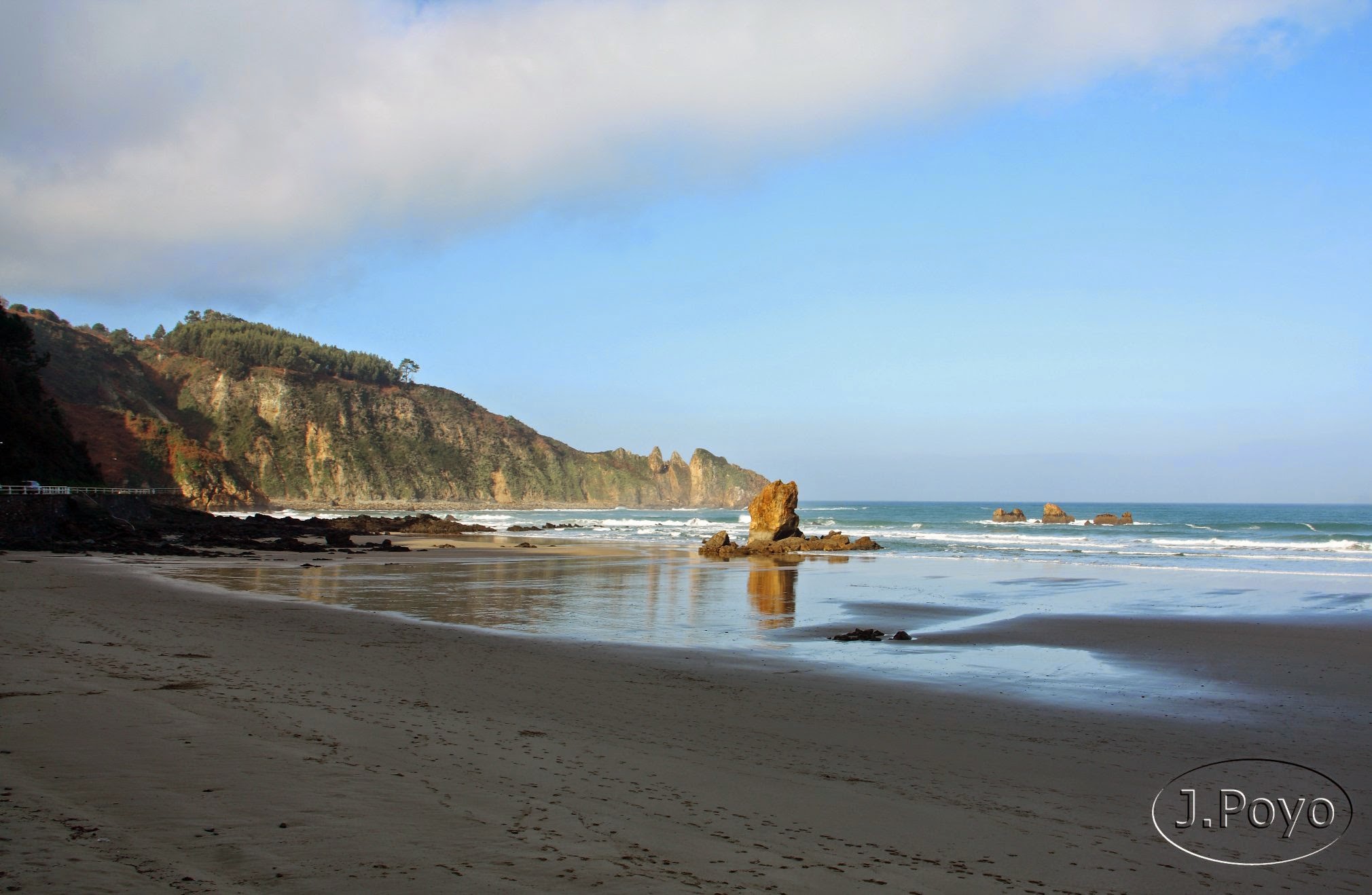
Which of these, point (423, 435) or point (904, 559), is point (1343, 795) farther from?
point (423, 435)

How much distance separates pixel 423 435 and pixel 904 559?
10156 centimetres

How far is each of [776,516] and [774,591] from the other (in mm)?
18877

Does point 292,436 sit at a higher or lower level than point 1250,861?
higher

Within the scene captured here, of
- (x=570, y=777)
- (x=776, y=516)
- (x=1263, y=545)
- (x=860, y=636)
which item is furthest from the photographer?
(x=1263, y=545)

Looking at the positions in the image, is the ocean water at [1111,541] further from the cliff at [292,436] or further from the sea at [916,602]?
the cliff at [292,436]

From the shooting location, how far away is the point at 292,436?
343 ft

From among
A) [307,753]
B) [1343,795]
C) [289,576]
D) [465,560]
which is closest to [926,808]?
[1343,795]

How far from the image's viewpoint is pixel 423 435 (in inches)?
4850

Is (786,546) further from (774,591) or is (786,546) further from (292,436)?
(292,436)

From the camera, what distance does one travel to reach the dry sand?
374 cm

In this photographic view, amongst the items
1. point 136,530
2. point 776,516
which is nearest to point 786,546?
point 776,516

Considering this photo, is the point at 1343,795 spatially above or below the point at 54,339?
below

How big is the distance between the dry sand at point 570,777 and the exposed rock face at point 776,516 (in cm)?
3001

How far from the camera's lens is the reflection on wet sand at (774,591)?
16.1m
